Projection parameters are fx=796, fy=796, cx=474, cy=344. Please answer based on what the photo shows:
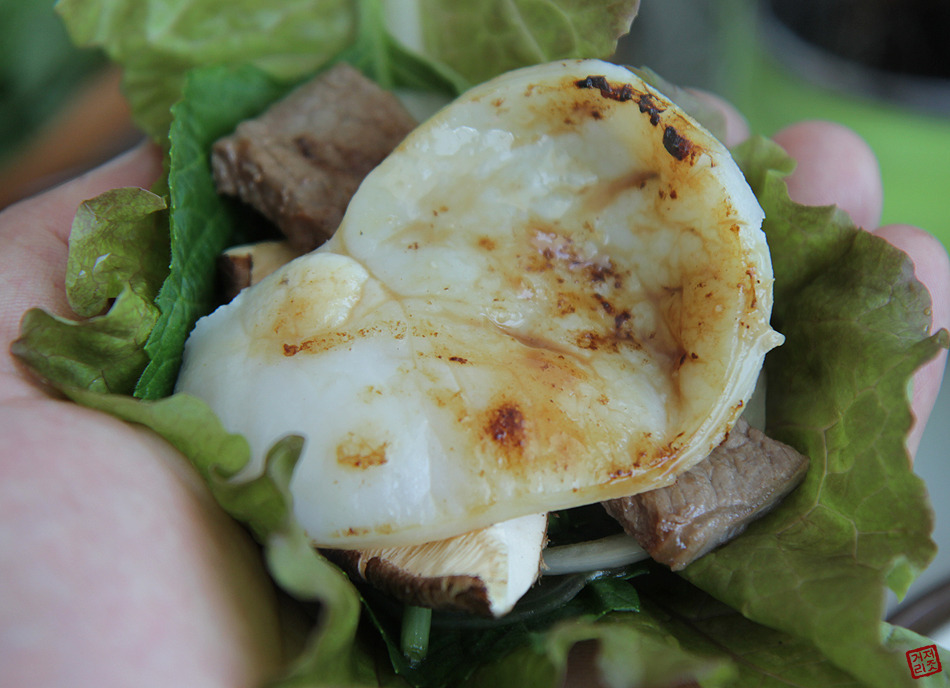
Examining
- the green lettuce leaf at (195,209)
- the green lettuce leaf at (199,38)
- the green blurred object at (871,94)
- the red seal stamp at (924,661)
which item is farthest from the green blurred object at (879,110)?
the red seal stamp at (924,661)

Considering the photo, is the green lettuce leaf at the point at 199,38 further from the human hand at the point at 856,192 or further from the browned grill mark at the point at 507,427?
the browned grill mark at the point at 507,427

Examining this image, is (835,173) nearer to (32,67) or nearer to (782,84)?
(782,84)

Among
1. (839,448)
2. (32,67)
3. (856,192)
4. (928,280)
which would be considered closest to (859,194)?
(856,192)

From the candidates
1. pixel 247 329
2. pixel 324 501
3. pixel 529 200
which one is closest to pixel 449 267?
pixel 529 200

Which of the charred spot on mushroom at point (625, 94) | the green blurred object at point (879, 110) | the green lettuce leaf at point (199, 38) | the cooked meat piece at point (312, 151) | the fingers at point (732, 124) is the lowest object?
the green blurred object at point (879, 110)

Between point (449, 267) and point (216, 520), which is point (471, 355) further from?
point (216, 520)

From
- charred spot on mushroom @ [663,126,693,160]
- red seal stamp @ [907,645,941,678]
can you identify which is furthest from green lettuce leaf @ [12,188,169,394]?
red seal stamp @ [907,645,941,678]
